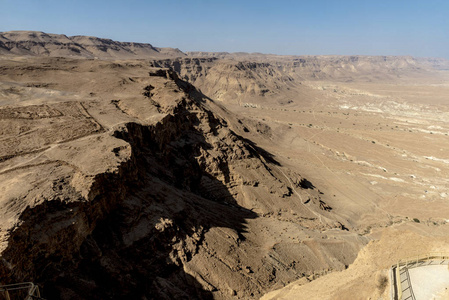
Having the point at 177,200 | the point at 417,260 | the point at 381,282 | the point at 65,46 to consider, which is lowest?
the point at 381,282

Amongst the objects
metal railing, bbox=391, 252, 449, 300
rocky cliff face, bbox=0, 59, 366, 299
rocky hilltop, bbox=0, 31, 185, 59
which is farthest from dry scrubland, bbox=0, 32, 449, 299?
rocky hilltop, bbox=0, 31, 185, 59

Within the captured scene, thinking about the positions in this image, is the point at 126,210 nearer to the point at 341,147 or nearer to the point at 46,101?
the point at 46,101

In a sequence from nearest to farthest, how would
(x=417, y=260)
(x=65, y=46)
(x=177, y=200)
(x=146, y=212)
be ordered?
(x=417, y=260) → (x=146, y=212) → (x=177, y=200) → (x=65, y=46)

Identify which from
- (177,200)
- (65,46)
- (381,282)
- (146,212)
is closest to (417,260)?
(381,282)

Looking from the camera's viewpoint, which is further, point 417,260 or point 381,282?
point 417,260

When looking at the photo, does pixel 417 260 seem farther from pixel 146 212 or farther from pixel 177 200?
pixel 146 212

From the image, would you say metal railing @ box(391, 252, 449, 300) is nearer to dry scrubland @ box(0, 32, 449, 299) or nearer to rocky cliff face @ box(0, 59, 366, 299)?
dry scrubland @ box(0, 32, 449, 299)

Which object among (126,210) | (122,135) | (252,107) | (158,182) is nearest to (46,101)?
(122,135)
